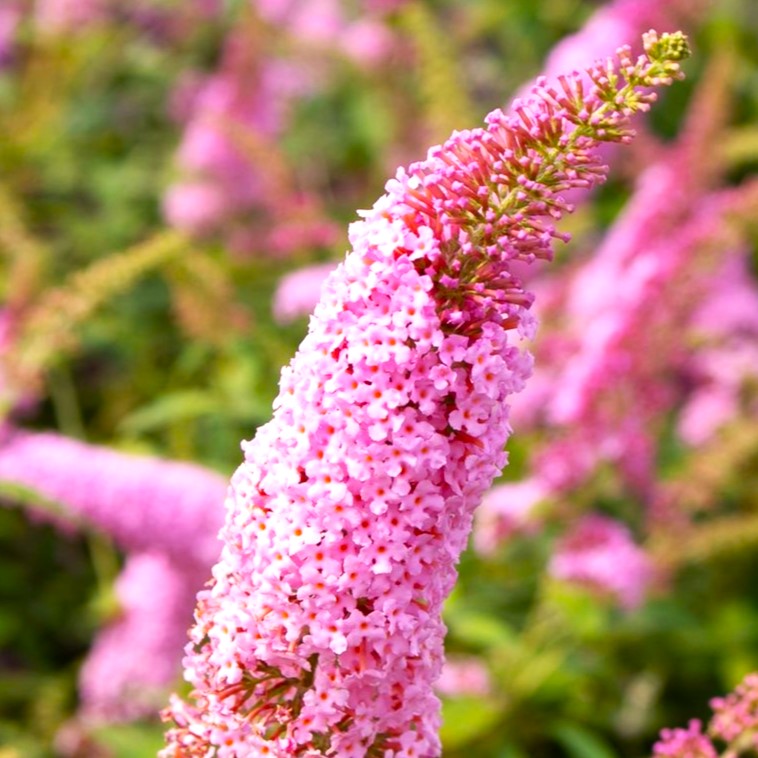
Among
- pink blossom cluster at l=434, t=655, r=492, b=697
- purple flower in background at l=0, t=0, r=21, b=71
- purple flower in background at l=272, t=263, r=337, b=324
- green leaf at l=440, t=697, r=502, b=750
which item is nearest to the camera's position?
green leaf at l=440, t=697, r=502, b=750

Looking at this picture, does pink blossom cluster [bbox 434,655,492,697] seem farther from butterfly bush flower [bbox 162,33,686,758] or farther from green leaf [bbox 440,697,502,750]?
butterfly bush flower [bbox 162,33,686,758]

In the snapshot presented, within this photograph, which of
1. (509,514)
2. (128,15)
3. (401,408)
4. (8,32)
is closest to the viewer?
(401,408)

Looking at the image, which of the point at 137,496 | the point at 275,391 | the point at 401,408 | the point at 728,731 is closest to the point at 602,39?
the point at 275,391

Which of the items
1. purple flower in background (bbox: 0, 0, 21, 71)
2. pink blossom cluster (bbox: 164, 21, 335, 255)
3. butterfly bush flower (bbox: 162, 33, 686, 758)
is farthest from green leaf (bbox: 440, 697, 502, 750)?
purple flower in background (bbox: 0, 0, 21, 71)

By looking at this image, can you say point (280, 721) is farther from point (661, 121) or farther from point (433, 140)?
point (661, 121)

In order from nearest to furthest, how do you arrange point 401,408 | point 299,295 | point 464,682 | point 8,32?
point 401,408 < point 464,682 < point 299,295 < point 8,32

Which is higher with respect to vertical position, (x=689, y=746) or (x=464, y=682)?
(x=464, y=682)

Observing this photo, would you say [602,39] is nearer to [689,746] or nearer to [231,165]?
[231,165]

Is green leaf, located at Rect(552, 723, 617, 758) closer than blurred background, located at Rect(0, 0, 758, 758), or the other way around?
green leaf, located at Rect(552, 723, 617, 758)
